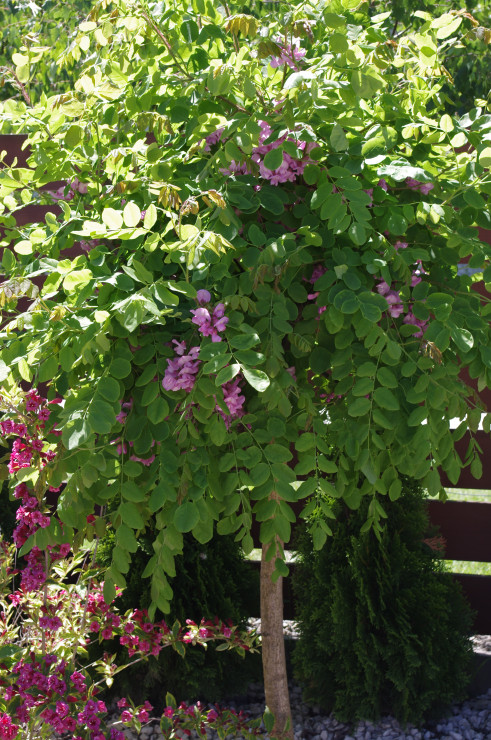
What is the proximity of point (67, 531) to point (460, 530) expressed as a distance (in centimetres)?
186

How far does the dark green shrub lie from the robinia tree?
1018mm

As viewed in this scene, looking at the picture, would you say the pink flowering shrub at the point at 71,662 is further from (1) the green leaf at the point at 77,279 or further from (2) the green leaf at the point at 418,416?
(2) the green leaf at the point at 418,416

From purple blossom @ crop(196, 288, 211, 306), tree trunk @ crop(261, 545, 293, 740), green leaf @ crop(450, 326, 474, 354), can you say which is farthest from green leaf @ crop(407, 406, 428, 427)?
tree trunk @ crop(261, 545, 293, 740)

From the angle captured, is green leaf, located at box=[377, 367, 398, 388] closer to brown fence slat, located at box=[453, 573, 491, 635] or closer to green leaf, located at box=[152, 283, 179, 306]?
green leaf, located at box=[152, 283, 179, 306]

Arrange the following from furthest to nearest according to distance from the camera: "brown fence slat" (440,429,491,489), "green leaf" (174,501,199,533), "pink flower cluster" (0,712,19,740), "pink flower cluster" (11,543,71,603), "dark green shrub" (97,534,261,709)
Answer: "brown fence slat" (440,429,491,489), "dark green shrub" (97,534,261,709), "pink flower cluster" (11,543,71,603), "pink flower cluster" (0,712,19,740), "green leaf" (174,501,199,533)

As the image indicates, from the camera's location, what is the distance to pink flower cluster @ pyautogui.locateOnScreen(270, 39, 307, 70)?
1549 mm

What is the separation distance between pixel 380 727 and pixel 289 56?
2.20m

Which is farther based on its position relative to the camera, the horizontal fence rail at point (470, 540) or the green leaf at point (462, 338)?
the horizontal fence rail at point (470, 540)

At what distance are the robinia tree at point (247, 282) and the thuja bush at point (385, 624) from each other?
961 millimetres

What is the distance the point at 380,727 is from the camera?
8.63 feet

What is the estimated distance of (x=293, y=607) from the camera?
3146mm

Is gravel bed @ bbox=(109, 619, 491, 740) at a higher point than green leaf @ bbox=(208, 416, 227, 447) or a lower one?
lower

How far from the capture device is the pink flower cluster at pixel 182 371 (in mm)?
1455

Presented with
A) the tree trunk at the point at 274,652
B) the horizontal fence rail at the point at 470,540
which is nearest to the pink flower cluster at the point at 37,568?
the tree trunk at the point at 274,652
